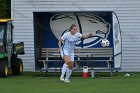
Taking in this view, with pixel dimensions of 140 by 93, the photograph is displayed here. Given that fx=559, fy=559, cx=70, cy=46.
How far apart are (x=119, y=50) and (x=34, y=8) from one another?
5590mm

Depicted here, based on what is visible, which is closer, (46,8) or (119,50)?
(119,50)

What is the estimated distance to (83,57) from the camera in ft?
76.4

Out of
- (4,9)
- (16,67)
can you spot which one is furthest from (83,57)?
(4,9)

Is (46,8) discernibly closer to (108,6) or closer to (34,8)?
(34,8)

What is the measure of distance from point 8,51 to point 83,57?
3.24 metres

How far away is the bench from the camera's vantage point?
22.5 meters

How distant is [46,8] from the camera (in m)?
26.0

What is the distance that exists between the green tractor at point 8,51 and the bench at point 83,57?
3.51 feet

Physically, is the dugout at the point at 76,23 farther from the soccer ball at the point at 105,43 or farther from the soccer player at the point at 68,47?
the soccer player at the point at 68,47
